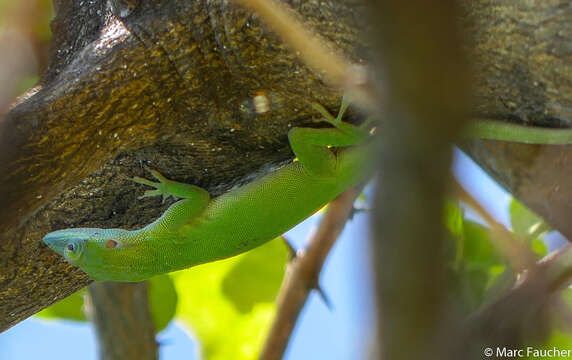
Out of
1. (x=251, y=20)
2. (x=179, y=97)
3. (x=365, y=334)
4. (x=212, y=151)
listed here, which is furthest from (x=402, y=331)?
(x=212, y=151)

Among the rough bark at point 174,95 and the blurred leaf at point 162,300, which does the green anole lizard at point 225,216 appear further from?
the blurred leaf at point 162,300

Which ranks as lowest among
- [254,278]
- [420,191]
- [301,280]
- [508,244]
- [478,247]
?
[420,191]

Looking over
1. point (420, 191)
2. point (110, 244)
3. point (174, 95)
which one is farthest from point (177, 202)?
point (420, 191)

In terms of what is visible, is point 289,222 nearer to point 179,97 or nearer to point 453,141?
point 179,97

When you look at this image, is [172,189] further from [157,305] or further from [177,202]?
[157,305]

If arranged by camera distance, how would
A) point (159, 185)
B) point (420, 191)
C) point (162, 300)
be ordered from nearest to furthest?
1. point (420, 191)
2. point (159, 185)
3. point (162, 300)

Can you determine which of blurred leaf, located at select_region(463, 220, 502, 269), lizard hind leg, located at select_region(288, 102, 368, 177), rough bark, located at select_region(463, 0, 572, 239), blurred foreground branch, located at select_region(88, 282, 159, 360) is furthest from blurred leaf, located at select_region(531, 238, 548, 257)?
blurred foreground branch, located at select_region(88, 282, 159, 360)

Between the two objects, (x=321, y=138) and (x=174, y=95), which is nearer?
(x=174, y=95)
